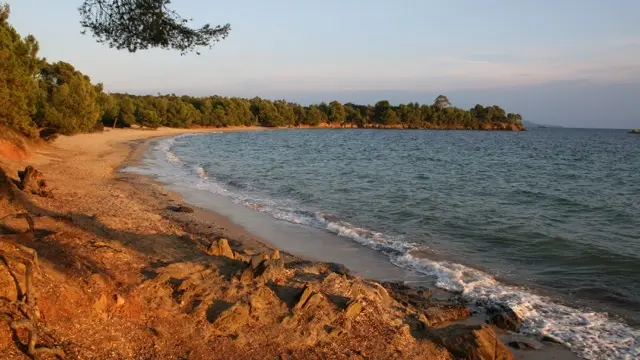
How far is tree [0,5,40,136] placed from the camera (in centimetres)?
2405

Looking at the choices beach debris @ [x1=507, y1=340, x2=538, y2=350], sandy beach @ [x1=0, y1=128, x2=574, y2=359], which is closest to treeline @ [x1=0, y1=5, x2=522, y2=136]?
sandy beach @ [x1=0, y1=128, x2=574, y2=359]

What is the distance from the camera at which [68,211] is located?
1420cm

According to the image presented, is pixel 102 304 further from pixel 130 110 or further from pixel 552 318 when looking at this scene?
pixel 130 110

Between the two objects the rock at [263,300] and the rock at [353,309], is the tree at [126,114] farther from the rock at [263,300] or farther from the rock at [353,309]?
the rock at [353,309]

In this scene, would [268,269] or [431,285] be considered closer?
[268,269]

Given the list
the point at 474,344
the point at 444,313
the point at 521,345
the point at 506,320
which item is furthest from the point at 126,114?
the point at 474,344

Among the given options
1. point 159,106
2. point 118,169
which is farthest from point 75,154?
point 159,106

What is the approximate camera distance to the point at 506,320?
945 centimetres

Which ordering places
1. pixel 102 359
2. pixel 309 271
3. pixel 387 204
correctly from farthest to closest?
pixel 387 204, pixel 309 271, pixel 102 359

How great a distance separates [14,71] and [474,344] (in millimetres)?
26141

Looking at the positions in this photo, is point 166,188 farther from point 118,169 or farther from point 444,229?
point 444,229

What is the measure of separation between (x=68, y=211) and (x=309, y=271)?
26.3ft

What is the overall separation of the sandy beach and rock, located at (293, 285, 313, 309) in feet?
0.06

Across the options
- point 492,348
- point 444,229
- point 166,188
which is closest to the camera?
point 492,348
